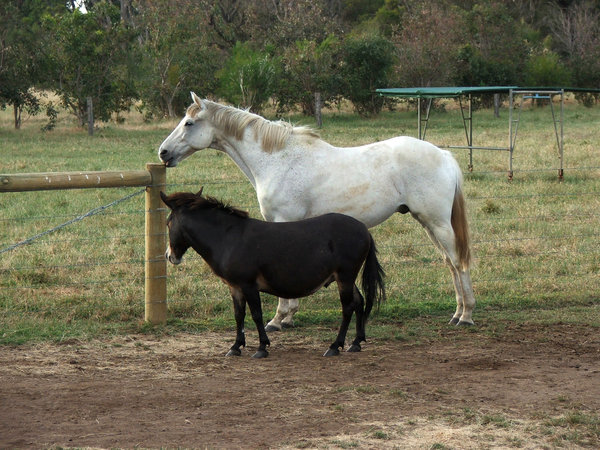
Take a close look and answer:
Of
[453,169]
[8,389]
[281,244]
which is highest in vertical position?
[453,169]

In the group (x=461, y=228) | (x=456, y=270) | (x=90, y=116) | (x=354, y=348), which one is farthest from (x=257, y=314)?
(x=90, y=116)

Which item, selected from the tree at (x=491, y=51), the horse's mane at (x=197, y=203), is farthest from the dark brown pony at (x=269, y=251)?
the tree at (x=491, y=51)

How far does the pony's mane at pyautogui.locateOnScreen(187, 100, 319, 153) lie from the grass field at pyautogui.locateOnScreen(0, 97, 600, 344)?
5.21ft

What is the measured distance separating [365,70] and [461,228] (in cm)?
A: 2628

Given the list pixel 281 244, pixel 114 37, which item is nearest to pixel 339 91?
pixel 114 37

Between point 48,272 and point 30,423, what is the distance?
13.6 ft

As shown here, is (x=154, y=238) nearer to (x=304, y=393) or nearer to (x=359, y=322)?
(x=359, y=322)

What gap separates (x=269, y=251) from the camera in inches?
240

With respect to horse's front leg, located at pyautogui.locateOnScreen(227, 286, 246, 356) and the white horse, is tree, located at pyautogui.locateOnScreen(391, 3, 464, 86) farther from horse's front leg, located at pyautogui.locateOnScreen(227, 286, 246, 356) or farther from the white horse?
horse's front leg, located at pyautogui.locateOnScreen(227, 286, 246, 356)

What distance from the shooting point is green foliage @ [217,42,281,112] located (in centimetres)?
2953

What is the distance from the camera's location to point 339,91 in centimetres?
3266

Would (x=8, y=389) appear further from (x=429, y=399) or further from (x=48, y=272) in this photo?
(x=48, y=272)

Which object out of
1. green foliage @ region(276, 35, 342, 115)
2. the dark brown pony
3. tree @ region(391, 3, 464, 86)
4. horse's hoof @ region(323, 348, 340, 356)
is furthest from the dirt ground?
tree @ region(391, 3, 464, 86)

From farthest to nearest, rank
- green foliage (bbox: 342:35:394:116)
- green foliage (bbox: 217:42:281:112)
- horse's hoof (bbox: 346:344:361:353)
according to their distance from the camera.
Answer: green foliage (bbox: 342:35:394:116) → green foliage (bbox: 217:42:281:112) → horse's hoof (bbox: 346:344:361:353)
